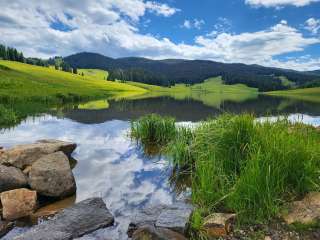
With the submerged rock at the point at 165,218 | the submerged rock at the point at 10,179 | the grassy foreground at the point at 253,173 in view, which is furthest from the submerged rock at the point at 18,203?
the grassy foreground at the point at 253,173

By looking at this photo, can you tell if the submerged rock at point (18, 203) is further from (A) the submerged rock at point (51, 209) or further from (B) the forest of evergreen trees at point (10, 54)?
(B) the forest of evergreen trees at point (10, 54)

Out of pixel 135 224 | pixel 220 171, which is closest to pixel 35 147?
pixel 135 224

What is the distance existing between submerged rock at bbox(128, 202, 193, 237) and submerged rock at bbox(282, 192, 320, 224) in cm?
242

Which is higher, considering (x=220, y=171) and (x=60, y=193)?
(x=220, y=171)

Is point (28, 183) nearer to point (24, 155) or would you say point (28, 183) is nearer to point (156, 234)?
point (24, 155)

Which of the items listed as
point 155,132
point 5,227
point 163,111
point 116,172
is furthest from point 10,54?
point 5,227

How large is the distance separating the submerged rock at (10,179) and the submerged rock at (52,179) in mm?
335

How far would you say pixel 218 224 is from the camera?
7.86 metres

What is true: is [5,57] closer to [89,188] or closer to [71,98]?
[71,98]

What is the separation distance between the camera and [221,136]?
11.2 m

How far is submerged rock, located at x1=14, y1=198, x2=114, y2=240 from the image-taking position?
8.84m

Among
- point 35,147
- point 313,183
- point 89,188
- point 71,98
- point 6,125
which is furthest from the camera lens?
point 71,98

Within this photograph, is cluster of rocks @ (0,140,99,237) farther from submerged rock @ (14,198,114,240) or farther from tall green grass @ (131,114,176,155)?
tall green grass @ (131,114,176,155)

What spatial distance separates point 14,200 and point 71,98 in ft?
223
